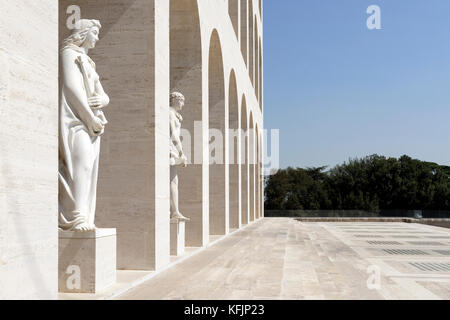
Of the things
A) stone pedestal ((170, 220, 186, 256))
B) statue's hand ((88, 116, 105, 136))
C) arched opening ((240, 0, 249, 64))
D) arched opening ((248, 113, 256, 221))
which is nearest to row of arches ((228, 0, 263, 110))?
arched opening ((240, 0, 249, 64))

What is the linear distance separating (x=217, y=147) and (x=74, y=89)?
9.48 metres

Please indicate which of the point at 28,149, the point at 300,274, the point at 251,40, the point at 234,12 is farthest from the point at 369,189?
the point at 28,149

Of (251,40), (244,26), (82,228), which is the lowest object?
(82,228)

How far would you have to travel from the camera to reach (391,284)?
7.29 m

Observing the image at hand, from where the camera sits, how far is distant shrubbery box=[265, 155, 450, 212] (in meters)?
53.1

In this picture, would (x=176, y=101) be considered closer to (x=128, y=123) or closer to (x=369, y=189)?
(x=128, y=123)

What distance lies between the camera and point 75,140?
6.41m

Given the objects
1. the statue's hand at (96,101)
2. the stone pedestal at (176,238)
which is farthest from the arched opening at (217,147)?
the statue's hand at (96,101)

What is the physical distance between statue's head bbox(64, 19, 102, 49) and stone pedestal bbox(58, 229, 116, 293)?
2.45 meters

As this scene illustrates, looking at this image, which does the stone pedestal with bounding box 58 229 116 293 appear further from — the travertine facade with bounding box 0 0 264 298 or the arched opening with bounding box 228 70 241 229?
the arched opening with bounding box 228 70 241 229

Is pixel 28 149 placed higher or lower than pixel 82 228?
higher

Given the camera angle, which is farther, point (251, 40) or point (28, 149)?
point (251, 40)
